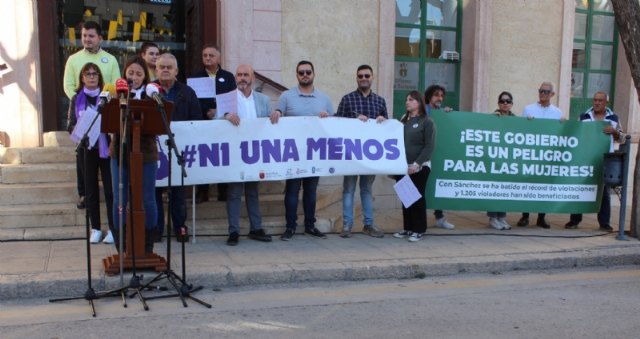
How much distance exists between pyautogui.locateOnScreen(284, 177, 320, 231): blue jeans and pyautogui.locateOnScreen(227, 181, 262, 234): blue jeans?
0.37 meters

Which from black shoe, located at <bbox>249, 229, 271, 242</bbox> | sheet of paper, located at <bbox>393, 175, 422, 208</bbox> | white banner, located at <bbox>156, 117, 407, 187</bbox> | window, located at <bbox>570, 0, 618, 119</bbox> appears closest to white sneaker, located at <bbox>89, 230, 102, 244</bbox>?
white banner, located at <bbox>156, 117, 407, 187</bbox>

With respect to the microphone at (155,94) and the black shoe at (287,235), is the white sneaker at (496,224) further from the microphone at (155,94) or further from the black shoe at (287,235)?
the microphone at (155,94)

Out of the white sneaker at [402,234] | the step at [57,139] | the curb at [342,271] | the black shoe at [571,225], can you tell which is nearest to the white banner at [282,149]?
the white sneaker at [402,234]

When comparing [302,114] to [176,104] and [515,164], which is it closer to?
[176,104]

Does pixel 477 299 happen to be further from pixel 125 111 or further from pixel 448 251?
pixel 125 111

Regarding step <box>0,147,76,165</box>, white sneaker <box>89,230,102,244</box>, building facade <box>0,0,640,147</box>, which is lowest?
white sneaker <box>89,230,102,244</box>

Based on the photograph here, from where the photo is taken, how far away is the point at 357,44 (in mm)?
8914

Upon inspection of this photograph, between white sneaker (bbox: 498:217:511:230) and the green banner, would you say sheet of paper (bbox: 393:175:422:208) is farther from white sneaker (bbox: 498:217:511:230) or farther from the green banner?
white sneaker (bbox: 498:217:511:230)

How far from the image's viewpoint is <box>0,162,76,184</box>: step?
6730mm

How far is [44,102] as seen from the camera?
7543 mm

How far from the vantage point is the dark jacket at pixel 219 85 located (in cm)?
666

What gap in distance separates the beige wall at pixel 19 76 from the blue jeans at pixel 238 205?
3.20 meters

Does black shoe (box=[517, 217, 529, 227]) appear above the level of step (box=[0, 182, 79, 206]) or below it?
below

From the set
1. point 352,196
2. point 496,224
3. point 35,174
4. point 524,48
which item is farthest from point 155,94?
point 524,48
